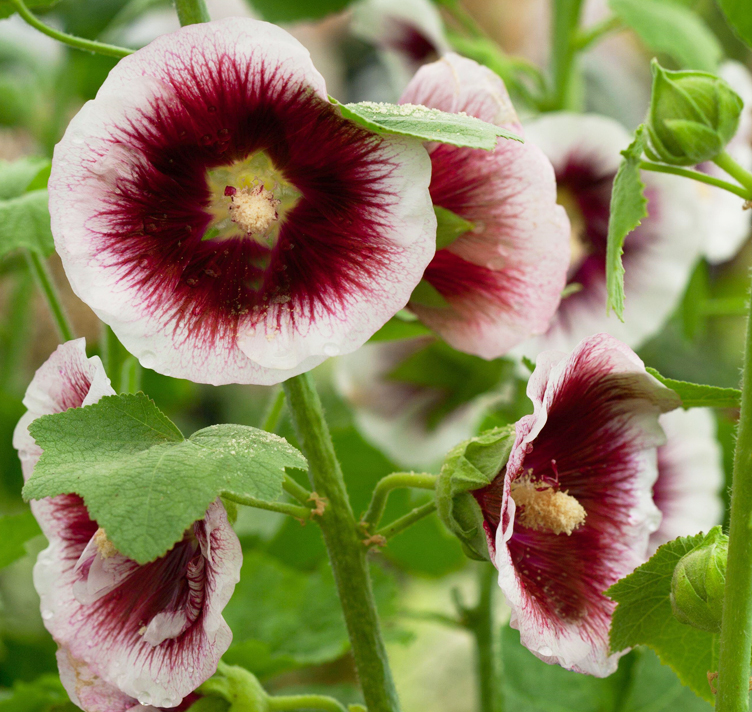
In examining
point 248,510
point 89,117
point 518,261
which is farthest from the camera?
point 248,510

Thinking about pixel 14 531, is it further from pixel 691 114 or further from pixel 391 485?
pixel 691 114

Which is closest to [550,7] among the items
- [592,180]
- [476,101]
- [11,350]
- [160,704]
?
[592,180]

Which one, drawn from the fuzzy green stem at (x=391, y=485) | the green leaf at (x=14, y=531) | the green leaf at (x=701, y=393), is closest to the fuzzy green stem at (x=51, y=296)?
the green leaf at (x=14, y=531)

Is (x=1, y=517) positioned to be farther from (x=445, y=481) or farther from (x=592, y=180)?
(x=592, y=180)

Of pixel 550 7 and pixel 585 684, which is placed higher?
pixel 550 7

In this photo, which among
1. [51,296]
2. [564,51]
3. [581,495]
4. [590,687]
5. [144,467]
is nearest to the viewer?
[144,467]

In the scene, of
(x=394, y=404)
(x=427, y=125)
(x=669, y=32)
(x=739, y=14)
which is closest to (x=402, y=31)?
(x=669, y=32)
